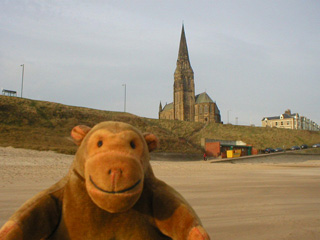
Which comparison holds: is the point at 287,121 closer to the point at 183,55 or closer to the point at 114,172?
the point at 183,55

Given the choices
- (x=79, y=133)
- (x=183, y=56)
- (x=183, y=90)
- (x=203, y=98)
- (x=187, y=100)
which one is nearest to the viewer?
(x=79, y=133)

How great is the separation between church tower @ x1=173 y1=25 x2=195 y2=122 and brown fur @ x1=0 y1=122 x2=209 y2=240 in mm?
102001

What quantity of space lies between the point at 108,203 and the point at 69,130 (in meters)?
37.3

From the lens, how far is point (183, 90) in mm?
106875

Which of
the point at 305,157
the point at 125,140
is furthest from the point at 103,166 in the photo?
the point at 305,157

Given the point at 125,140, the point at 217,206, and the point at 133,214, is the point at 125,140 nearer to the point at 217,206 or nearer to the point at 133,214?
the point at 133,214

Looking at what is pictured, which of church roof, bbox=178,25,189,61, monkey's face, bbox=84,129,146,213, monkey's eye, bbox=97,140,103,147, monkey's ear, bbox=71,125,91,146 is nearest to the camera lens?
monkey's face, bbox=84,129,146,213

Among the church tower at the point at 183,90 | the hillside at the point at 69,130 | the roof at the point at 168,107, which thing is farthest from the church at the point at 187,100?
the hillside at the point at 69,130

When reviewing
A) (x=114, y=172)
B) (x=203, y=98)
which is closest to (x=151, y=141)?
(x=114, y=172)

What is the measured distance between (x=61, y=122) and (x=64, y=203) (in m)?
38.8

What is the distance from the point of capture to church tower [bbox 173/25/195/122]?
105m

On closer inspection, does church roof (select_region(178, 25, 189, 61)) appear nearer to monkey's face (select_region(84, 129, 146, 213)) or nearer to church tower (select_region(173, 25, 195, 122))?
church tower (select_region(173, 25, 195, 122))

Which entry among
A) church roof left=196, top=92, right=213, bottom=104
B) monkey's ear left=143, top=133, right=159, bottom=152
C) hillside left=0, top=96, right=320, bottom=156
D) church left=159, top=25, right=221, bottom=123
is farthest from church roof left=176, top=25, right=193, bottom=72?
monkey's ear left=143, top=133, right=159, bottom=152

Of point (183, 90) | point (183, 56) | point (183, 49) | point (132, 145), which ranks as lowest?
point (132, 145)
